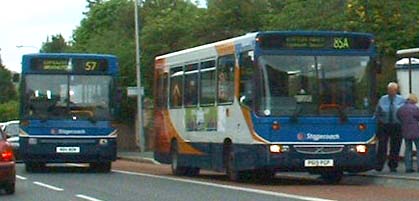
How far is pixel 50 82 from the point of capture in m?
30.7

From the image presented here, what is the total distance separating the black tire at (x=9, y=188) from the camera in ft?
70.7

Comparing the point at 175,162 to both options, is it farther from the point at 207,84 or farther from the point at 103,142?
the point at 207,84

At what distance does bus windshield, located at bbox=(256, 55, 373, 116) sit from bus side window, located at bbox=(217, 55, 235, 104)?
152cm

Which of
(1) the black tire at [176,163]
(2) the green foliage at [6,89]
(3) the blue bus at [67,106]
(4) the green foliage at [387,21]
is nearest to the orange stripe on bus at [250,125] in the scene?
(1) the black tire at [176,163]

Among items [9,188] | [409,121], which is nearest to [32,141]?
[9,188]

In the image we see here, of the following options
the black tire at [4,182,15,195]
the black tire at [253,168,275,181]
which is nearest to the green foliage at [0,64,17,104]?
the black tire at [253,168,275,181]

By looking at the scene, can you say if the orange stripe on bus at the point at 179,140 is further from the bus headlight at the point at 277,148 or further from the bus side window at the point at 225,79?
the bus headlight at the point at 277,148

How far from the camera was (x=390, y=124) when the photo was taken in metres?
23.6

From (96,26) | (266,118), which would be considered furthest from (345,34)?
(96,26)

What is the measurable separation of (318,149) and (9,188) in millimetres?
5694

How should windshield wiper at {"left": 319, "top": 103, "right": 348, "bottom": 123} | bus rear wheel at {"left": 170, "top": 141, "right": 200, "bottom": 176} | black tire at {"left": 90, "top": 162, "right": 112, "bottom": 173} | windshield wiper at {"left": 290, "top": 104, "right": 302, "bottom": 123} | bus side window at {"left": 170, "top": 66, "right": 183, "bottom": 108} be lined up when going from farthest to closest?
1. black tire at {"left": 90, "top": 162, "right": 112, "bottom": 173}
2. bus rear wheel at {"left": 170, "top": 141, "right": 200, "bottom": 176}
3. bus side window at {"left": 170, "top": 66, "right": 183, "bottom": 108}
4. windshield wiper at {"left": 319, "top": 103, "right": 348, "bottom": 123}
5. windshield wiper at {"left": 290, "top": 104, "right": 302, "bottom": 123}

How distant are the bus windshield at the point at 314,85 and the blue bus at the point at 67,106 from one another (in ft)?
29.7

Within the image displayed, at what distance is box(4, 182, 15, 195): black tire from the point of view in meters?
21.6

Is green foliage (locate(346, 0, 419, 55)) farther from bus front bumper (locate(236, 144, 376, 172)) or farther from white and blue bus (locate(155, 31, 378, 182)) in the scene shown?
bus front bumper (locate(236, 144, 376, 172))
